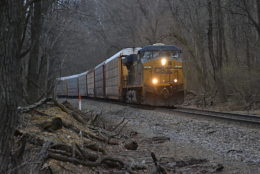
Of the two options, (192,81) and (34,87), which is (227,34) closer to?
(192,81)

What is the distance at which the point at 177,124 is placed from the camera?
1099 centimetres

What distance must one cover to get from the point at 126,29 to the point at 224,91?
844 inches

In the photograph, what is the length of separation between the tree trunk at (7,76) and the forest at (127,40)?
1 centimetres

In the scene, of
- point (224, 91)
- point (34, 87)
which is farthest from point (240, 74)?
point (34, 87)

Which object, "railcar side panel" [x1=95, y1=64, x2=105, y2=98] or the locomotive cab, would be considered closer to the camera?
the locomotive cab

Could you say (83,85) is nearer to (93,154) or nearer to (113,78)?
(113,78)

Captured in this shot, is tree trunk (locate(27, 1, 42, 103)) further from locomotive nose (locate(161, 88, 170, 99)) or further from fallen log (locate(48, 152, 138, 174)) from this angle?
locomotive nose (locate(161, 88, 170, 99))

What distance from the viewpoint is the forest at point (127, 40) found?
3562 mm

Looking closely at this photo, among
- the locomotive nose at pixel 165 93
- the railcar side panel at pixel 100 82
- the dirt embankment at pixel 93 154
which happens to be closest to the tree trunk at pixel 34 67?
the dirt embankment at pixel 93 154

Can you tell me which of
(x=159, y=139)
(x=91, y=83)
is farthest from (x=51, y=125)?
(x=91, y=83)

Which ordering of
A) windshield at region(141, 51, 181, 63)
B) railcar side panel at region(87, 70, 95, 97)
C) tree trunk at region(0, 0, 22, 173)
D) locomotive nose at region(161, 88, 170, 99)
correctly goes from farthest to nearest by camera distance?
1. railcar side panel at region(87, 70, 95, 97)
2. windshield at region(141, 51, 181, 63)
3. locomotive nose at region(161, 88, 170, 99)
4. tree trunk at region(0, 0, 22, 173)

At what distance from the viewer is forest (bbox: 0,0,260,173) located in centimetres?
356

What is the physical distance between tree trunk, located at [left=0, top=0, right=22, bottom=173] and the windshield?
13677mm

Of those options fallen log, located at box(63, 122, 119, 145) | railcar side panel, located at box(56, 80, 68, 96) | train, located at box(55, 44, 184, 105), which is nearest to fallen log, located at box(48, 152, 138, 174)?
fallen log, located at box(63, 122, 119, 145)
